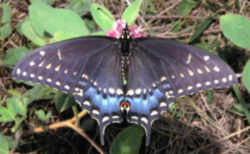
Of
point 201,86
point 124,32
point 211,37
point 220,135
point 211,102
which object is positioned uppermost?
point 124,32

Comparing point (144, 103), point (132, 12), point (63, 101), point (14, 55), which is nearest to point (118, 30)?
point (132, 12)

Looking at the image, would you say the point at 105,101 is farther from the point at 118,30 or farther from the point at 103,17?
the point at 103,17

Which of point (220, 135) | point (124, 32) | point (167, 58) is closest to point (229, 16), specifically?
point (167, 58)

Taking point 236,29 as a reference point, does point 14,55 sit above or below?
above

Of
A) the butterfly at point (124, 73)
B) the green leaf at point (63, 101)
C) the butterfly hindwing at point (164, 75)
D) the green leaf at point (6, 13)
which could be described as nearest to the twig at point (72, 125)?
the green leaf at point (63, 101)

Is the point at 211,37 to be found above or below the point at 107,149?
above

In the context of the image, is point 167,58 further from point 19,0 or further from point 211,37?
point 19,0

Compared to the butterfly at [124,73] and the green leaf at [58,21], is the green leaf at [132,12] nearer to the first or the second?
the butterfly at [124,73]
